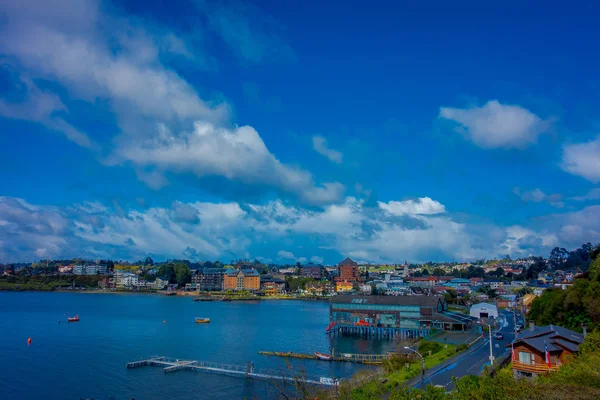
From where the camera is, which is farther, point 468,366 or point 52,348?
point 52,348

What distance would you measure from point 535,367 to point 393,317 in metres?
37.3

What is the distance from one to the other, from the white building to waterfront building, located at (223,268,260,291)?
7969cm

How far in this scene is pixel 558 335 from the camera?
21.4 m

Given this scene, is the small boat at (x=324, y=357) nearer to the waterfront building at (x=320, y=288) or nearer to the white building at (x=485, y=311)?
the white building at (x=485, y=311)

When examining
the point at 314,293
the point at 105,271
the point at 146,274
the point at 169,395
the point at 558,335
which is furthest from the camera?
the point at 105,271

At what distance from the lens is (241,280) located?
5344 inches

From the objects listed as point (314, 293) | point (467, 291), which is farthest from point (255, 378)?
point (314, 293)

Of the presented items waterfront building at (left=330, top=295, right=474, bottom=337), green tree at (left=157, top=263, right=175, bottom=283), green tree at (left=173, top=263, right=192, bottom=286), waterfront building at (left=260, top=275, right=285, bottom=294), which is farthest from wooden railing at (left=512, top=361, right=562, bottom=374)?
green tree at (left=157, top=263, right=175, bottom=283)

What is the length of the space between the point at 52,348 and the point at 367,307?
121ft

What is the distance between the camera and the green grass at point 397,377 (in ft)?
51.4

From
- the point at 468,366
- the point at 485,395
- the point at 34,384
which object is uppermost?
the point at 485,395

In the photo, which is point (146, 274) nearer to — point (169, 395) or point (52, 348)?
point (52, 348)

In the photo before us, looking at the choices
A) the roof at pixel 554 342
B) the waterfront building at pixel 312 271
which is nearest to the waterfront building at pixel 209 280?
the waterfront building at pixel 312 271

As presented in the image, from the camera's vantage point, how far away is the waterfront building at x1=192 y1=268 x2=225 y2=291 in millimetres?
136875
